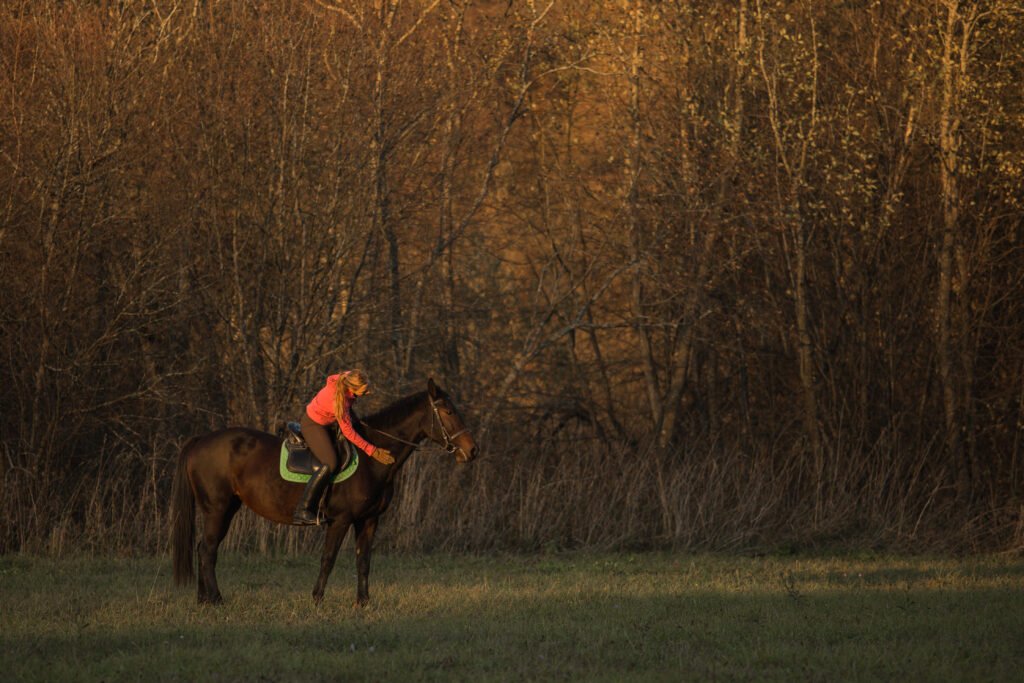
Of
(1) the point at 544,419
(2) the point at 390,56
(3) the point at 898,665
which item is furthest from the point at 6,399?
(3) the point at 898,665

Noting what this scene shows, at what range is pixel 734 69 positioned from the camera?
67.4 feet

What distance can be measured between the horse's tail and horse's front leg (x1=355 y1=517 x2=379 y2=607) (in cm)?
136

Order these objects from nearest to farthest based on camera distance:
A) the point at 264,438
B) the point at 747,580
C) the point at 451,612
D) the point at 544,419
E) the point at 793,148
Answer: the point at 451,612
the point at 264,438
the point at 747,580
the point at 793,148
the point at 544,419

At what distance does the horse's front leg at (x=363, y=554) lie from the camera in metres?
11.0

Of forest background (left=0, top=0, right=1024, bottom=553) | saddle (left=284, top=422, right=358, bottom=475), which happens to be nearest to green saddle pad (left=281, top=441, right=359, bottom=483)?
saddle (left=284, top=422, right=358, bottom=475)

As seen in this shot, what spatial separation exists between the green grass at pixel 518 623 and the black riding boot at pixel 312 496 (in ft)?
2.30

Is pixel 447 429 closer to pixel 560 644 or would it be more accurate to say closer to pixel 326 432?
pixel 326 432

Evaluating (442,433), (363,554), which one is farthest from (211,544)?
(442,433)

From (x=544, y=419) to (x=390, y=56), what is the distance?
20.5ft

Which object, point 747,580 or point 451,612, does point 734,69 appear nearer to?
point 747,580

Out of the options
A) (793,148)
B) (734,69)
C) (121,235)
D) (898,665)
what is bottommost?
(898,665)

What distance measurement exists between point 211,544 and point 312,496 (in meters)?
0.98

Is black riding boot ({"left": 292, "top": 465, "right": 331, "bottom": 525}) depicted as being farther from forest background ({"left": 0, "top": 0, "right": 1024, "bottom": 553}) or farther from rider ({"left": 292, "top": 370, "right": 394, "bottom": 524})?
forest background ({"left": 0, "top": 0, "right": 1024, "bottom": 553})

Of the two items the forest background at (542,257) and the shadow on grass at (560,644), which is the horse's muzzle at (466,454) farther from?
the forest background at (542,257)
